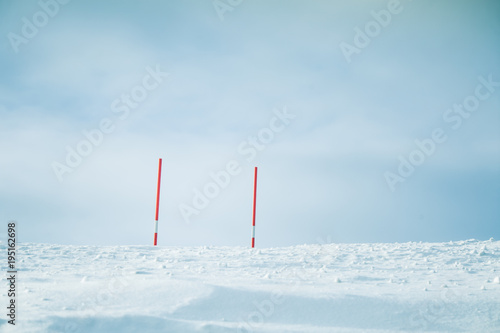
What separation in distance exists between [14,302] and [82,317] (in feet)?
2.92

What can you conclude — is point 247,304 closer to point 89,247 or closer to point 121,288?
point 121,288

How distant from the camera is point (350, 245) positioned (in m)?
7.46

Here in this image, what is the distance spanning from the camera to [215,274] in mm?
5121

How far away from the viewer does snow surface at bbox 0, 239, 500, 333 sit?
3270 mm

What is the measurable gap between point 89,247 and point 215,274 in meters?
3.21

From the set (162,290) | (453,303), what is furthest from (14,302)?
(453,303)

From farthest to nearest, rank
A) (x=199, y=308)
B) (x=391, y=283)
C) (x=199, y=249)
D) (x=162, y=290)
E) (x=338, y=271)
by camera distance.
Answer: (x=199, y=249) < (x=338, y=271) < (x=391, y=283) < (x=162, y=290) < (x=199, y=308)

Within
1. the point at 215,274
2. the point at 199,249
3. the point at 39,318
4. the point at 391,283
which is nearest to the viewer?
the point at 39,318

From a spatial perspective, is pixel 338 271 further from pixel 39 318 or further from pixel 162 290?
pixel 39 318

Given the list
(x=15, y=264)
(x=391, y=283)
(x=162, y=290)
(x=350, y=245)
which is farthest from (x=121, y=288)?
(x=350, y=245)

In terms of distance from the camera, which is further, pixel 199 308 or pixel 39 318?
pixel 199 308

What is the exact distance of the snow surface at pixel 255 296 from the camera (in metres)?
3.27

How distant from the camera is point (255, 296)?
3.87m

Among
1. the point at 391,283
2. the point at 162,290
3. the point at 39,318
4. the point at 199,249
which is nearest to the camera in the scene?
the point at 39,318
